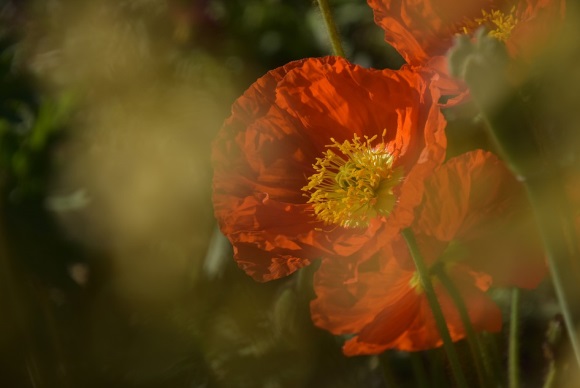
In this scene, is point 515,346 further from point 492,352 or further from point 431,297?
point 431,297

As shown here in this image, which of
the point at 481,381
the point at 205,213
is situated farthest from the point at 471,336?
the point at 205,213

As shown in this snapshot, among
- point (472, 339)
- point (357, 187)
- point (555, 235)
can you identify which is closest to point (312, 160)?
point (357, 187)

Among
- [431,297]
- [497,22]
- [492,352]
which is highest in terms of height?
[497,22]

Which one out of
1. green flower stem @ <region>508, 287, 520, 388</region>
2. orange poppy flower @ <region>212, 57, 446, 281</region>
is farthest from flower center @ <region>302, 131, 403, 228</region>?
green flower stem @ <region>508, 287, 520, 388</region>

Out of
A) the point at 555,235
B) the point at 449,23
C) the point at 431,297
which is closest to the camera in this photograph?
the point at 555,235

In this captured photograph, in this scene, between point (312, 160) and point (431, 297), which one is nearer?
point (431, 297)

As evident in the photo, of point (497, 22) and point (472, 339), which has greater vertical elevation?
point (497, 22)

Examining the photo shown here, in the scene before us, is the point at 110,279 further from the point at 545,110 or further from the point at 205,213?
the point at 545,110
